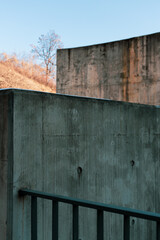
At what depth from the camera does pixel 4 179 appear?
2539 mm

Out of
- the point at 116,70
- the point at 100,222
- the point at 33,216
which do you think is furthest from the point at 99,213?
the point at 116,70

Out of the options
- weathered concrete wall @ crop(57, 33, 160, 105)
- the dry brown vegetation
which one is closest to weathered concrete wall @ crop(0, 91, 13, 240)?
weathered concrete wall @ crop(57, 33, 160, 105)

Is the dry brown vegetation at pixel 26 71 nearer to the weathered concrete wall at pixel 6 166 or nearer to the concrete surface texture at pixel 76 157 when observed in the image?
the concrete surface texture at pixel 76 157

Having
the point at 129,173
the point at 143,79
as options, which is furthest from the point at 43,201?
the point at 143,79

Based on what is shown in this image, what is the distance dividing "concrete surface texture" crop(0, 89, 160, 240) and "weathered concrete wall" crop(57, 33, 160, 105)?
4.10 meters

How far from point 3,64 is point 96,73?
78.3ft

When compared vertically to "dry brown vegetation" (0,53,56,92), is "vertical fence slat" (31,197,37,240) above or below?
below

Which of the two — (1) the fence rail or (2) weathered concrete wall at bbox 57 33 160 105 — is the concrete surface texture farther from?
(2) weathered concrete wall at bbox 57 33 160 105

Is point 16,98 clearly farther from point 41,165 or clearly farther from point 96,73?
point 96,73

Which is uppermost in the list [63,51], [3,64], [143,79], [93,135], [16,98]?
[3,64]

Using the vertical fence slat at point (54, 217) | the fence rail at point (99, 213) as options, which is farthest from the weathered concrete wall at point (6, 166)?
the vertical fence slat at point (54, 217)

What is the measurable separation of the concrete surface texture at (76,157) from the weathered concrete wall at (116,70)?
13.5 ft

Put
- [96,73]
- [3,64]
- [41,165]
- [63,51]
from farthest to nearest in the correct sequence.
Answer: [3,64], [63,51], [96,73], [41,165]

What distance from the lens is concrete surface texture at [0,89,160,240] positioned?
2555mm
